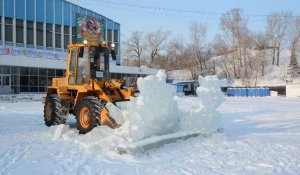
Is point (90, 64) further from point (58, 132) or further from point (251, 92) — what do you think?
point (251, 92)

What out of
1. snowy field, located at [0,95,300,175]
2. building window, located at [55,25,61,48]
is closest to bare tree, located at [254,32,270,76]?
building window, located at [55,25,61,48]

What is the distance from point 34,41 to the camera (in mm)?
42094

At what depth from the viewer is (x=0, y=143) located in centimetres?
948

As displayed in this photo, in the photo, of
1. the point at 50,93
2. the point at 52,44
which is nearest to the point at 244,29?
the point at 52,44

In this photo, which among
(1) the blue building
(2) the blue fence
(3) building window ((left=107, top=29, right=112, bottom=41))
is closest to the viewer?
(1) the blue building

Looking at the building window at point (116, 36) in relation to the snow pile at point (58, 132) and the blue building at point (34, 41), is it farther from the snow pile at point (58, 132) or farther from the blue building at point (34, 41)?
the snow pile at point (58, 132)

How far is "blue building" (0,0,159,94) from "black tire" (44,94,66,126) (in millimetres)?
23618

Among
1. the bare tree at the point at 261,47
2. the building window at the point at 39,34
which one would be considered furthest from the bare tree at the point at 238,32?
the building window at the point at 39,34

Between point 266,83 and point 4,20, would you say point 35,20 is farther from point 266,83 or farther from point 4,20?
point 266,83

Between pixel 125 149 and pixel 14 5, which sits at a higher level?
pixel 14 5

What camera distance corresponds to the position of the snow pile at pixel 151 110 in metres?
8.34

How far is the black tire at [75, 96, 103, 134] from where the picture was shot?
9.88 metres

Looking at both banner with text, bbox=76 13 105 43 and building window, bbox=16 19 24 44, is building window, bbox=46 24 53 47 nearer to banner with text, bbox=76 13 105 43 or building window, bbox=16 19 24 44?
building window, bbox=16 19 24 44

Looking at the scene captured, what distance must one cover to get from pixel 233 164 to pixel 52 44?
132ft
